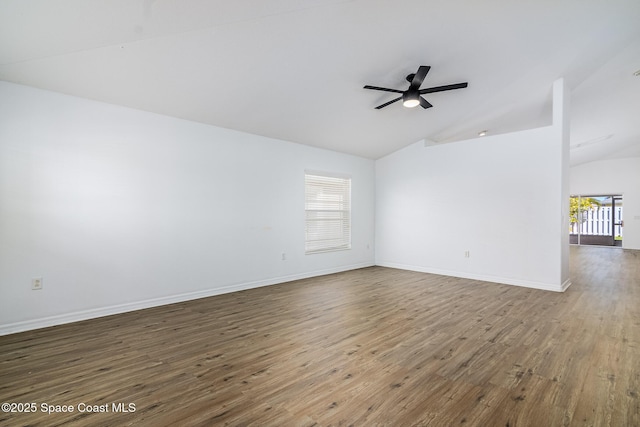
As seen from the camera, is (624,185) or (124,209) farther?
(624,185)

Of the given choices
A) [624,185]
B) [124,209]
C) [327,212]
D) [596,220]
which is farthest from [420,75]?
[596,220]

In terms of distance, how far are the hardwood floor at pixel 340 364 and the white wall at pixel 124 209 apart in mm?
389

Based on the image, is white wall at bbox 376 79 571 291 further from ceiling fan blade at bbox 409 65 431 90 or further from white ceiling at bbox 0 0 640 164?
ceiling fan blade at bbox 409 65 431 90

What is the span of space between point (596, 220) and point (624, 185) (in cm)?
192

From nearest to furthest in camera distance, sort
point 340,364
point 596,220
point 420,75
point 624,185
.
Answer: point 340,364, point 420,75, point 624,185, point 596,220

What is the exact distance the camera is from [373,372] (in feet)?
7.50

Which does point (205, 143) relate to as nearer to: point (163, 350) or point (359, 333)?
point (163, 350)

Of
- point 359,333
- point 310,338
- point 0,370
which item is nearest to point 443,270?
point 359,333

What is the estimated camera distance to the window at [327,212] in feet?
19.5

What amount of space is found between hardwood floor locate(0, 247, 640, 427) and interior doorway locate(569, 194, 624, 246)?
9304 millimetres

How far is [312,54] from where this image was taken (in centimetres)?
325

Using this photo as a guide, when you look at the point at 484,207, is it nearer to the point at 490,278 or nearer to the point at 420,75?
the point at 490,278

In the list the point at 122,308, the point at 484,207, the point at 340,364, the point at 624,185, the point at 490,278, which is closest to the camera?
the point at 340,364

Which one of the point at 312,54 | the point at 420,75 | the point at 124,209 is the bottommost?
the point at 124,209
